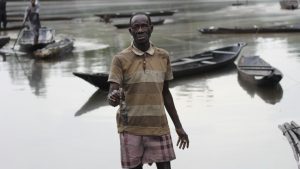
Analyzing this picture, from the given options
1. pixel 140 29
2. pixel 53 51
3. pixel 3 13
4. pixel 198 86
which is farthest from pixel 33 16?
pixel 140 29

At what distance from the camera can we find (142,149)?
4633 mm

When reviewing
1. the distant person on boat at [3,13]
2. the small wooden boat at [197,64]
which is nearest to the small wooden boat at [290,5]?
the distant person on boat at [3,13]

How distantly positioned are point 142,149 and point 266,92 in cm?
805

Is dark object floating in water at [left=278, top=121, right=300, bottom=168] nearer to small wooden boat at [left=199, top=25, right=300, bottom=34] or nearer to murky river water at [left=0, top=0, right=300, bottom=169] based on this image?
murky river water at [left=0, top=0, right=300, bottom=169]

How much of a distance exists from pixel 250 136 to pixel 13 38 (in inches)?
765

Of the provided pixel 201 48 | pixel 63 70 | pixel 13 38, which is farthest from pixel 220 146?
pixel 13 38

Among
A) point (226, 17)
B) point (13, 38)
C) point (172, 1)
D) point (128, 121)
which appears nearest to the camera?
point (128, 121)

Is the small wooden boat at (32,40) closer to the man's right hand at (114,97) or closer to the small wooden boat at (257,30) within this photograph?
the small wooden boat at (257,30)

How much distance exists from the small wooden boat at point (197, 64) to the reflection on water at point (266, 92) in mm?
1543

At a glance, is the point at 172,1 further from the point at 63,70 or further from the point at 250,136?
the point at 250,136

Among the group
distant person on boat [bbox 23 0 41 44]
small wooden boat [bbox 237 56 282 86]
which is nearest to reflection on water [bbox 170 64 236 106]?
small wooden boat [bbox 237 56 282 86]

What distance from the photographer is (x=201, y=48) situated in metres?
20.5

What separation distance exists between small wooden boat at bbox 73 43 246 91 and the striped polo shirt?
26.3 ft

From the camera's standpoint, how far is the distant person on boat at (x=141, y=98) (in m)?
4.52
